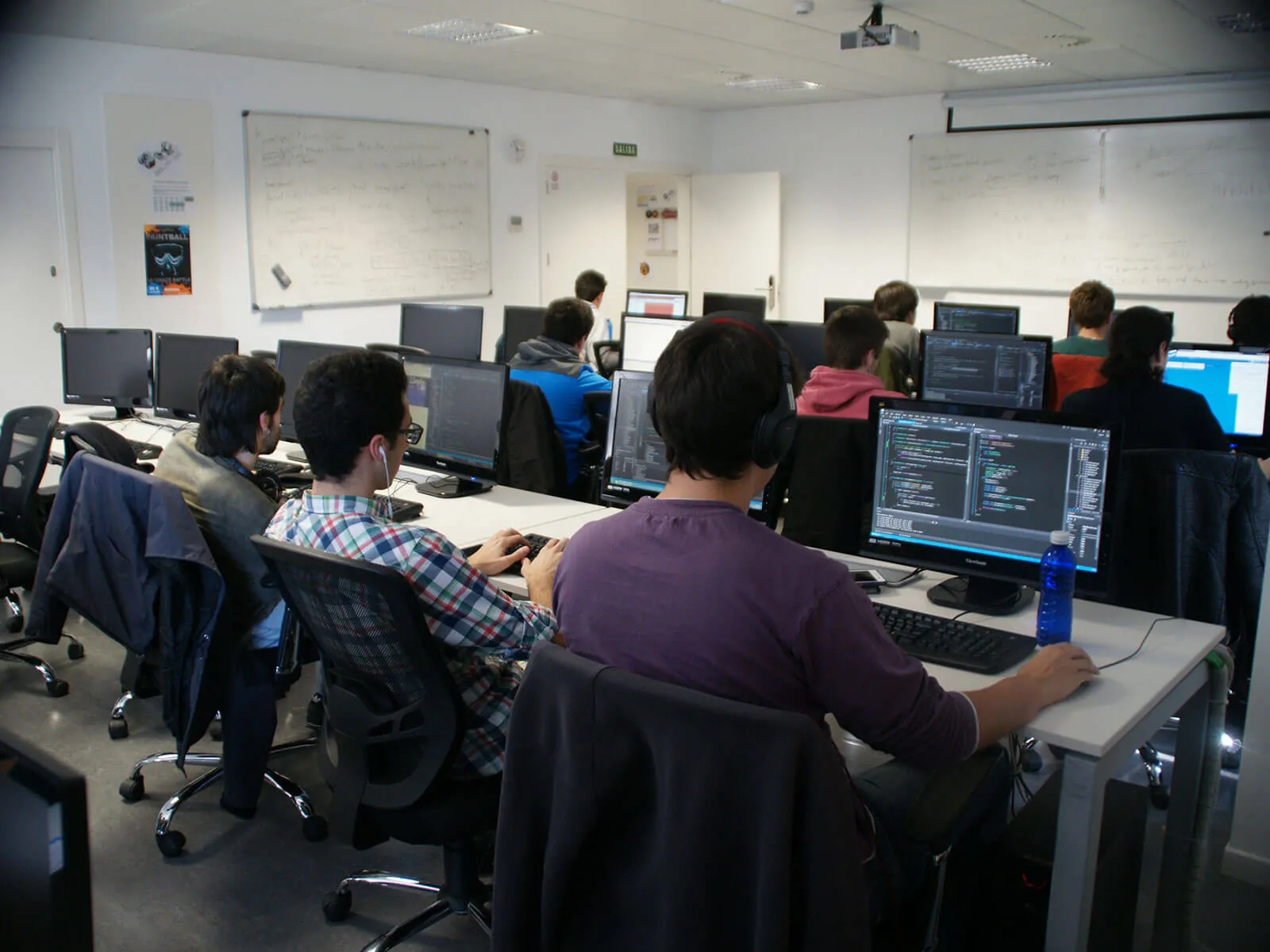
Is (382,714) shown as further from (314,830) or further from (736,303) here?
(736,303)

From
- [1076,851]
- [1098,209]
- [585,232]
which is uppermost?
[1098,209]

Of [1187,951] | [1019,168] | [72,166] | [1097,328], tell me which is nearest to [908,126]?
[1019,168]

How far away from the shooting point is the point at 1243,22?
17.1ft

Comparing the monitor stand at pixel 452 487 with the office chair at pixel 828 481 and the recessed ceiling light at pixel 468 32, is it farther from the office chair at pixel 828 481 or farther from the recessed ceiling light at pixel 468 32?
the recessed ceiling light at pixel 468 32

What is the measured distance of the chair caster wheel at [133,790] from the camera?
2830 millimetres

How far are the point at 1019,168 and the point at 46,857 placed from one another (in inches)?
322

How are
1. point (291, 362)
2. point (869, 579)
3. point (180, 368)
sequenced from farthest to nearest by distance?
point (180, 368)
point (291, 362)
point (869, 579)

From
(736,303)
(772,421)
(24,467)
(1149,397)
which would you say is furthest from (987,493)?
(736,303)

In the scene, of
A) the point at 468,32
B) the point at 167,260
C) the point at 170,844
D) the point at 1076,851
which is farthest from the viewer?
the point at 167,260

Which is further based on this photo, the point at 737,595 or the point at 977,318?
the point at 977,318

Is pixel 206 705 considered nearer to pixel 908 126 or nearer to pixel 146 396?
pixel 146 396

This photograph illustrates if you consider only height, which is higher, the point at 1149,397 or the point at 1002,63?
the point at 1002,63

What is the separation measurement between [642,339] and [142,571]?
11.1ft

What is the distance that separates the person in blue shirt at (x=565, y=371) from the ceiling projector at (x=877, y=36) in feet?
6.99
